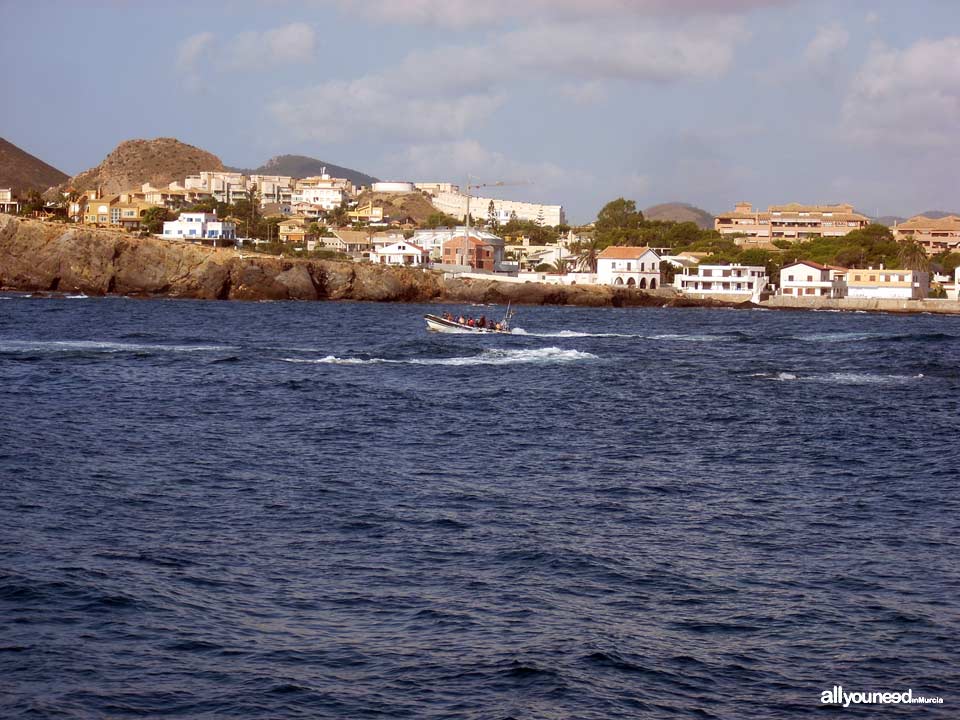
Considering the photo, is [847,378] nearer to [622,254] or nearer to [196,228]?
[622,254]

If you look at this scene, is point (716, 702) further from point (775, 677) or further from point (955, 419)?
point (955, 419)

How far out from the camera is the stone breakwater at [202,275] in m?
142

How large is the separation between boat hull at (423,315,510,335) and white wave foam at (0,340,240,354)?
17762 mm

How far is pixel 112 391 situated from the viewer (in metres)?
46.8

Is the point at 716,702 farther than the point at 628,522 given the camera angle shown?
No

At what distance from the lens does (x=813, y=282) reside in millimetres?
157000

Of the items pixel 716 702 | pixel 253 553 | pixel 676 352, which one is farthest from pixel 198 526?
pixel 676 352

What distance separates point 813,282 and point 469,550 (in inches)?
5622

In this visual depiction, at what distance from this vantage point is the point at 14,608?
747 inches

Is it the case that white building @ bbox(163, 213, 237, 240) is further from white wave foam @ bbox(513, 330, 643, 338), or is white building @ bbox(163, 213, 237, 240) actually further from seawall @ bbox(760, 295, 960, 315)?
white wave foam @ bbox(513, 330, 643, 338)

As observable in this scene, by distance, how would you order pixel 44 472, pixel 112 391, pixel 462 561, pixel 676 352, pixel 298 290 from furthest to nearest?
pixel 298 290
pixel 676 352
pixel 112 391
pixel 44 472
pixel 462 561

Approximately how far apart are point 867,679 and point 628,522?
892 centimetres

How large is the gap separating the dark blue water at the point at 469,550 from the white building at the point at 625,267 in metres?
111

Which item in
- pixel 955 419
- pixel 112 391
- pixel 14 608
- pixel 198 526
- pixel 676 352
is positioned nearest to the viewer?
pixel 14 608
